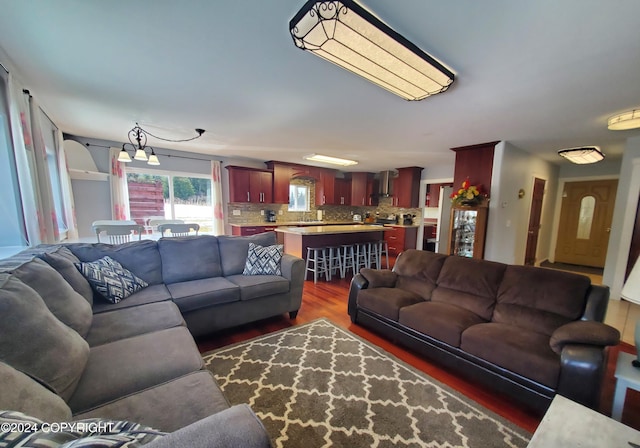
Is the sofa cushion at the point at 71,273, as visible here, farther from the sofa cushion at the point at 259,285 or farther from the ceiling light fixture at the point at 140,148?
the ceiling light fixture at the point at 140,148

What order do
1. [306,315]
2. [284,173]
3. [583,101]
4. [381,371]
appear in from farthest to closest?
[284,173] → [306,315] → [583,101] → [381,371]

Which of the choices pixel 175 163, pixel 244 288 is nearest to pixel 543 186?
pixel 244 288

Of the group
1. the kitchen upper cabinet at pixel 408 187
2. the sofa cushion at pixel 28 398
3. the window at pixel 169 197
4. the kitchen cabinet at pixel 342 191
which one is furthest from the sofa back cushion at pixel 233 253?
the kitchen upper cabinet at pixel 408 187

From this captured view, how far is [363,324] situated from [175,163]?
16.4 feet

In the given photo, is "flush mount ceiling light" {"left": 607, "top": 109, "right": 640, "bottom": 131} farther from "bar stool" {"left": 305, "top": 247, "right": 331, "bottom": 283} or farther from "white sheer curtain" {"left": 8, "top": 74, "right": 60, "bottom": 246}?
"white sheer curtain" {"left": 8, "top": 74, "right": 60, "bottom": 246}

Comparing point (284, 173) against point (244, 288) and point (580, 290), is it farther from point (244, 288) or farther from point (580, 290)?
point (580, 290)

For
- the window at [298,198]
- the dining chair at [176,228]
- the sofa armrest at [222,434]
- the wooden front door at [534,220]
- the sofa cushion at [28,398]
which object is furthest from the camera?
the window at [298,198]

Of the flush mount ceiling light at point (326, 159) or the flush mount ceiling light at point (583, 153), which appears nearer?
the flush mount ceiling light at point (583, 153)

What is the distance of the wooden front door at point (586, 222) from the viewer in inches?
223

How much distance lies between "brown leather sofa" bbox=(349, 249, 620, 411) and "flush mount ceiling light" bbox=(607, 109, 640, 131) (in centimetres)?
195

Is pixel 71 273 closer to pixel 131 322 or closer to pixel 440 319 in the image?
pixel 131 322

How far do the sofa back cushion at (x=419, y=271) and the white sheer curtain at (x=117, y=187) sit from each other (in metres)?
4.98

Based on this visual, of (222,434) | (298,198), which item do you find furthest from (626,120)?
(298,198)

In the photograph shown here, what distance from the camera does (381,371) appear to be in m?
2.08
